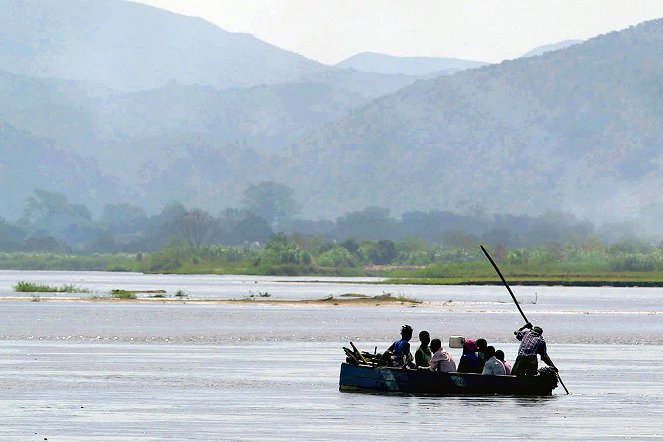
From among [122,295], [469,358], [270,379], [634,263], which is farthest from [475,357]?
[634,263]

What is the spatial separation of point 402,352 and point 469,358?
6.46 ft

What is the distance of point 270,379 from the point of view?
48.3 meters

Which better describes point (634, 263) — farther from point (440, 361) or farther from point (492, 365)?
point (440, 361)

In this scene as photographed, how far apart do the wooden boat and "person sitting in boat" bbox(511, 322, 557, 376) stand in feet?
1.29

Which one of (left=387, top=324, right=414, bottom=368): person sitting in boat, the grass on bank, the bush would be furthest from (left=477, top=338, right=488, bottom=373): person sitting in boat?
the bush

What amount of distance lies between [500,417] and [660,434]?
16.0 feet

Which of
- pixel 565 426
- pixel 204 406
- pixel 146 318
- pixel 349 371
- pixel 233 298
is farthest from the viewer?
pixel 233 298

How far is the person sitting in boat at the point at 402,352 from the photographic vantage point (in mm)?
42594

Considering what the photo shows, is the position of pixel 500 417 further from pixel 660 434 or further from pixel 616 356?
pixel 616 356

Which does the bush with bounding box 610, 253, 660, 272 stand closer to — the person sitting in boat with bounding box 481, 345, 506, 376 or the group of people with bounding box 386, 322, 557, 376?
the group of people with bounding box 386, 322, 557, 376

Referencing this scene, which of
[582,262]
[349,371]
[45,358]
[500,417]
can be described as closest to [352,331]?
[45,358]

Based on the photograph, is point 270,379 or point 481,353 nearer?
point 481,353

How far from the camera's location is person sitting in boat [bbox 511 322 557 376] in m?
42.9

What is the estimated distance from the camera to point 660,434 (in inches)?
1358
